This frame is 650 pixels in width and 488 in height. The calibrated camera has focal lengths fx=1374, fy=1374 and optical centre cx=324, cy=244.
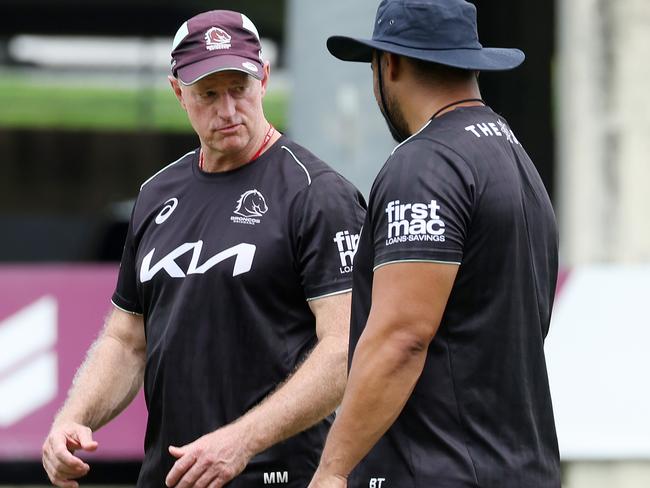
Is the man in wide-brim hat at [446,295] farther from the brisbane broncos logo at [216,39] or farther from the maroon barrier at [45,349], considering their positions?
the maroon barrier at [45,349]

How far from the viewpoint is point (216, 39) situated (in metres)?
3.64

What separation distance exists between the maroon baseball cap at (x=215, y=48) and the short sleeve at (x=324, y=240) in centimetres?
40

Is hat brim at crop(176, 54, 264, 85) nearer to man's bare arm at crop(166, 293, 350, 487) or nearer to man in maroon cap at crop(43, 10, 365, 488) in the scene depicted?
man in maroon cap at crop(43, 10, 365, 488)

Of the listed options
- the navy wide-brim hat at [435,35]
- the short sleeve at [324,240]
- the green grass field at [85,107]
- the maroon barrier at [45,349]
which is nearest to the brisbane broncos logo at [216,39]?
the short sleeve at [324,240]

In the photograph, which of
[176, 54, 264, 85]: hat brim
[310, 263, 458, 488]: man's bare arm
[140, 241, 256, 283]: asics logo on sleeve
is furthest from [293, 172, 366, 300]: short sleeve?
[310, 263, 458, 488]: man's bare arm

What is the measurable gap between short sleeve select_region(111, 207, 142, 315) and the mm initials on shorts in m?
0.65

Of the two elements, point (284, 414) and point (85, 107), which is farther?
point (85, 107)

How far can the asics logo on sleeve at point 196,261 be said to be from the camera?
347 cm

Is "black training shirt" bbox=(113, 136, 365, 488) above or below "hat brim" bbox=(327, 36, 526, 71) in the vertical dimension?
below

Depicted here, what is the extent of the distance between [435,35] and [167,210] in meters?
1.01

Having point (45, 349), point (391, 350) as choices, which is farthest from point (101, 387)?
point (45, 349)

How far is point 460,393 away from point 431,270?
0.28m

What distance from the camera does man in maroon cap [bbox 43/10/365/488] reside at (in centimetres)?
340

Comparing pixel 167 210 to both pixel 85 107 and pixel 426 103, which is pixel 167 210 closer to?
pixel 426 103
